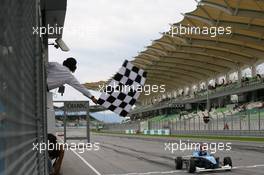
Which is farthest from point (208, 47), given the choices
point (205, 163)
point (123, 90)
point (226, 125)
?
point (123, 90)

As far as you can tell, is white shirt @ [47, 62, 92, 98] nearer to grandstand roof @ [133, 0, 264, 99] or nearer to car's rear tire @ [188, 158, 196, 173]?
car's rear tire @ [188, 158, 196, 173]

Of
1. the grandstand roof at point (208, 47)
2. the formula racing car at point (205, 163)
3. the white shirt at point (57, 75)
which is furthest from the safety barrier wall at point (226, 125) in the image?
the white shirt at point (57, 75)

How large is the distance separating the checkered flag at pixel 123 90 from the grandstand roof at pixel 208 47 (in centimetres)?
3019

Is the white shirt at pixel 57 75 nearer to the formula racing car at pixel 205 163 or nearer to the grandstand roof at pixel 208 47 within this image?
the formula racing car at pixel 205 163

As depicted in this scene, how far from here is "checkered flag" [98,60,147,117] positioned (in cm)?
509

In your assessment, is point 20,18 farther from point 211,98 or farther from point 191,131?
point 211,98

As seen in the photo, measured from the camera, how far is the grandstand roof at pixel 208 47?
3653 cm

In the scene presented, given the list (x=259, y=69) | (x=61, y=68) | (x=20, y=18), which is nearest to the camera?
(x=20, y=18)

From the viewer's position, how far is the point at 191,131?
49.9m

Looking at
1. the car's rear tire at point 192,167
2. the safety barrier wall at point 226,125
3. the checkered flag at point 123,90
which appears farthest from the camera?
the safety barrier wall at point 226,125

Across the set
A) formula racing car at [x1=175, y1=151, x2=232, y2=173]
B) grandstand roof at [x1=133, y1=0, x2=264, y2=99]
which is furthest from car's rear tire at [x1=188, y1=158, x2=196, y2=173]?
grandstand roof at [x1=133, y1=0, x2=264, y2=99]

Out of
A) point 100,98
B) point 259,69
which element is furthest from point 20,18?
point 259,69

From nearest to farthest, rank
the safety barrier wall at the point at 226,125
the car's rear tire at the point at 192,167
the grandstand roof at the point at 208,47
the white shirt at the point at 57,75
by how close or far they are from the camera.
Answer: the white shirt at the point at 57,75 → the car's rear tire at the point at 192,167 → the safety barrier wall at the point at 226,125 → the grandstand roof at the point at 208,47

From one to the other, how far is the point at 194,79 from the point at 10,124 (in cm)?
7270
